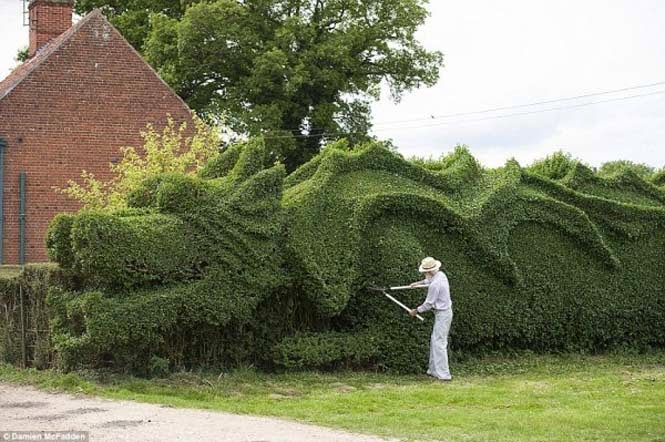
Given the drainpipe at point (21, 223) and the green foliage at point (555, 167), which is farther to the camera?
the drainpipe at point (21, 223)

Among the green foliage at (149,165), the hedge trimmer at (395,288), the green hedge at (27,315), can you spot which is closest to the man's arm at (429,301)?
the hedge trimmer at (395,288)

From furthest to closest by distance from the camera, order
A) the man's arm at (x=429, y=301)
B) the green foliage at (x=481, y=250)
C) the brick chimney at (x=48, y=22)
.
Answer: the brick chimney at (x=48, y=22) → the green foliage at (x=481, y=250) → the man's arm at (x=429, y=301)

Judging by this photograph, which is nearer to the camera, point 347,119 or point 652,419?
point 652,419

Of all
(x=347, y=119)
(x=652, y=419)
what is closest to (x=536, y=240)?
(x=652, y=419)

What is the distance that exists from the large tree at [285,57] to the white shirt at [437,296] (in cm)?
2031

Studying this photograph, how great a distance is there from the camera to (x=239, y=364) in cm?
1459

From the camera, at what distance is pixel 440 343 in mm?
14820

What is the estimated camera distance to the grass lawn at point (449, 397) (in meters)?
10.5

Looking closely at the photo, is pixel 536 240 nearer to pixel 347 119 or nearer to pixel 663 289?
pixel 663 289

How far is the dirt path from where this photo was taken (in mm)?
9742

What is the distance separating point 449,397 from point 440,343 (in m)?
2.06

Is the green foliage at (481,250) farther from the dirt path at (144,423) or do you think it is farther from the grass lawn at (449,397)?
the dirt path at (144,423)

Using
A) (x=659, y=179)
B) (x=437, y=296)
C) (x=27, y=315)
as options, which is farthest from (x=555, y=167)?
(x=27, y=315)

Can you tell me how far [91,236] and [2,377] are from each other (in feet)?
8.79
